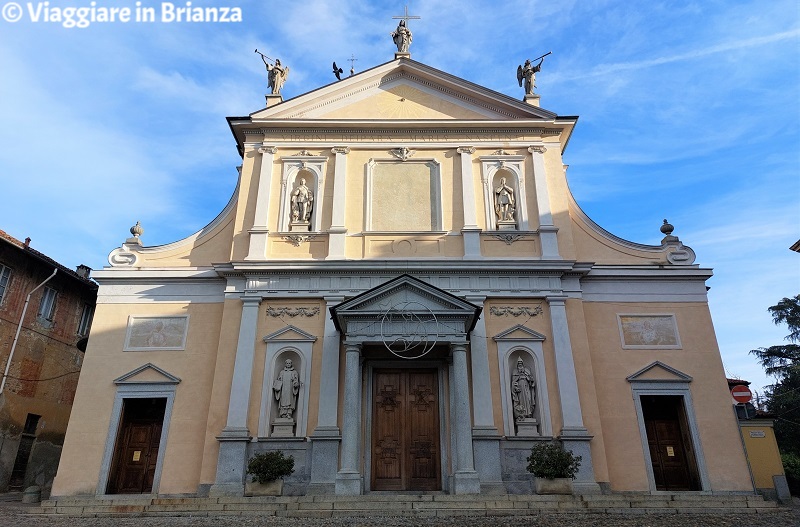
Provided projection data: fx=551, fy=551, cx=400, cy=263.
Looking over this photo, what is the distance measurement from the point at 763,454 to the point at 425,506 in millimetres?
8844

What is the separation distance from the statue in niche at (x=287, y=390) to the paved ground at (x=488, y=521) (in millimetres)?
3142

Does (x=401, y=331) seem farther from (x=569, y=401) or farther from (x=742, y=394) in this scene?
(x=742, y=394)

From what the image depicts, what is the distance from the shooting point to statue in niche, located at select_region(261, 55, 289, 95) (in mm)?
16656

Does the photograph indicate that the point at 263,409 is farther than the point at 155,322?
No

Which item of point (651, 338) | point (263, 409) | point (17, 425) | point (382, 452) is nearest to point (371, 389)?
point (382, 452)

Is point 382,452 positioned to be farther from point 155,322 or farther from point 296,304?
point 155,322

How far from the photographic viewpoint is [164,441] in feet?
42.0

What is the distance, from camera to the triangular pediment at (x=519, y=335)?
43.6 feet

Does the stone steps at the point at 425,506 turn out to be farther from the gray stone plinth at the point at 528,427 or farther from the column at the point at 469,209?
the column at the point at 469,209

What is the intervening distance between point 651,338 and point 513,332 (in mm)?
3544

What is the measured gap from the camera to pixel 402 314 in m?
12.3

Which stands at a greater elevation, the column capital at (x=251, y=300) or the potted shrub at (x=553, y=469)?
the column capital at (x=251, y=300)

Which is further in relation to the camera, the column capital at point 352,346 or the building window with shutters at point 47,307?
the building window with shutters at point 47,307

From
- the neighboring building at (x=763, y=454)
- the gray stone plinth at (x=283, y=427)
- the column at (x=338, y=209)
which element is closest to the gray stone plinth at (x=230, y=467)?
the gray stone plinth at (x=283, y=427)
